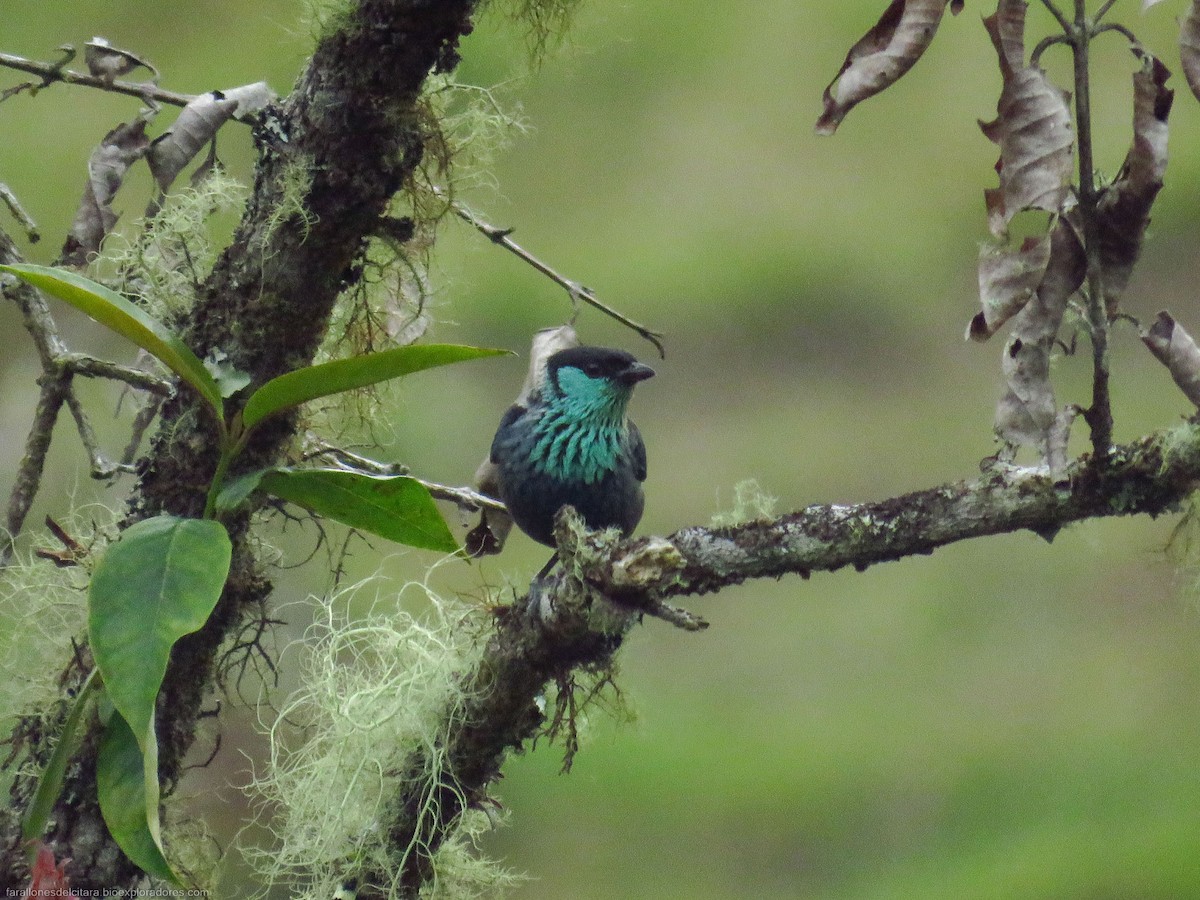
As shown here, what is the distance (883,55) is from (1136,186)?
0.24 meters

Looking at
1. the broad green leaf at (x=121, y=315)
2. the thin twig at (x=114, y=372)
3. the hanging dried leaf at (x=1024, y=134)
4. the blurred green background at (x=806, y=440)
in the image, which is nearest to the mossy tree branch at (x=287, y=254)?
the thin twig at (x=114, y=372)

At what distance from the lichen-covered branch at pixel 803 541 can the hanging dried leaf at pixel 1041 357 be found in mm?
51

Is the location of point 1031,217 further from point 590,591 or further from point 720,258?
point 590,591

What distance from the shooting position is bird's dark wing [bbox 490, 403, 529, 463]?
1.96 m

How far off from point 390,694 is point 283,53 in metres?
2.62

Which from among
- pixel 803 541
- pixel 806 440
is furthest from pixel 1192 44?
pixel 806 440

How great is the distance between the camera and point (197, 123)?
143 cm

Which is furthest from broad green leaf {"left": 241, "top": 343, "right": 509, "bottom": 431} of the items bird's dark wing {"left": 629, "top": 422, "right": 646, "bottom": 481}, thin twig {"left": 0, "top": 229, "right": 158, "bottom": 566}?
bird's dark wing {"left": 629, "top": 422, "right": 646, "bottom": 481}

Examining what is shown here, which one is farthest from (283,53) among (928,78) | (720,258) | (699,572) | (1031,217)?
(699,572)

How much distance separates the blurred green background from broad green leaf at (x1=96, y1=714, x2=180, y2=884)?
141 cm

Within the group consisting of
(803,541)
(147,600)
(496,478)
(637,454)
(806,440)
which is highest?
(806,440)

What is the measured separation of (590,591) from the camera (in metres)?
1.18

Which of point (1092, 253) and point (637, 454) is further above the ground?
point (637, 454)

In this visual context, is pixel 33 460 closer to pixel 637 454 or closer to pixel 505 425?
pixel 505 425
